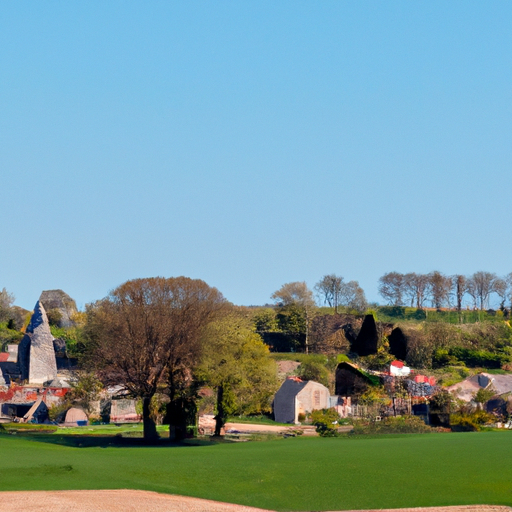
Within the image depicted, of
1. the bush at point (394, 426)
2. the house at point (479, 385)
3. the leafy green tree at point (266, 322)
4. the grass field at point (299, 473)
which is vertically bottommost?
the bush at point (394, 426)

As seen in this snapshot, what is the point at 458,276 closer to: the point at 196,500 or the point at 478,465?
the point at 478,465

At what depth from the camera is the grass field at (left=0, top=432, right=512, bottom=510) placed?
2458cm

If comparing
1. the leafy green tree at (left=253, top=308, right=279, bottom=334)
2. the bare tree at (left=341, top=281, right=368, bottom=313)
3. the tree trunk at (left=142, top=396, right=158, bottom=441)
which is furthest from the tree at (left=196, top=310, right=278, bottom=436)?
the bare tree at (left=341, top=281, right=368, bottom=313)

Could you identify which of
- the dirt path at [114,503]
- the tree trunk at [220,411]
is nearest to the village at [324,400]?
the tree trunk at [220,411]

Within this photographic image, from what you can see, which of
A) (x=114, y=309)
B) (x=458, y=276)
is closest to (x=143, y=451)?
(x=114, y=309)

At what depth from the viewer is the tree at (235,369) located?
1908 inches

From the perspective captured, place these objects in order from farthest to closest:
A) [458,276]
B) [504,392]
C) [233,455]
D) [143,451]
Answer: [458,276] → [504,392] → [143,451] → [233,455]

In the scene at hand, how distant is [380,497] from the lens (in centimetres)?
2442

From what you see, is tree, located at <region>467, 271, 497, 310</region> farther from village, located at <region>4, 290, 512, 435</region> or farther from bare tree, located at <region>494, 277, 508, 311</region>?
village, located at <region>4, 290, 512, 435</region>

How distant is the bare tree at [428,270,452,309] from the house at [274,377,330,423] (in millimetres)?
53581

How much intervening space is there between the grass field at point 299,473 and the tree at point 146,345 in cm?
1208

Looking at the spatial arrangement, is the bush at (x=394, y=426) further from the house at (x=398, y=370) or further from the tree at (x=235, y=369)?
the house at (x=398, y=370)

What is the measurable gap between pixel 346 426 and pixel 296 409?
189 inches

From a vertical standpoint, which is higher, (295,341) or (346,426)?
(295,341)
